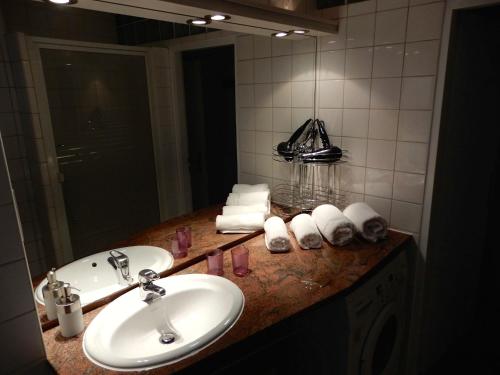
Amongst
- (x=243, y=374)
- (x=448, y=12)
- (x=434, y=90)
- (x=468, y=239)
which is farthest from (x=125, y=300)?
(x=468, y=239)

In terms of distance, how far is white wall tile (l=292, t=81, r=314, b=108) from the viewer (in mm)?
1880

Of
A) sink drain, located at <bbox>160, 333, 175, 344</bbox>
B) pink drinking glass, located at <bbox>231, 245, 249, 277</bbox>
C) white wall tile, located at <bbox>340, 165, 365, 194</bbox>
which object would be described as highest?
white wall tile, located at <bbox>340, 165, 365, 194</bbox>

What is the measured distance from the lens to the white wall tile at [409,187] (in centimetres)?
164

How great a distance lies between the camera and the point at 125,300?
1237 mm

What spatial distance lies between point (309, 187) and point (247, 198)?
37 cm

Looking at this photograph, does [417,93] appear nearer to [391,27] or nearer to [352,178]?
[391,27]

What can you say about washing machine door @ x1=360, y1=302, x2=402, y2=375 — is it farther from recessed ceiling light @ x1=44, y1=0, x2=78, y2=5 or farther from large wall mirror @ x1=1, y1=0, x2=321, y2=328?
recessed ceiling light @ x1=44, y1=0, x2=78, y2=5

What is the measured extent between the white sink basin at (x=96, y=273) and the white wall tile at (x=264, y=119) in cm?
93

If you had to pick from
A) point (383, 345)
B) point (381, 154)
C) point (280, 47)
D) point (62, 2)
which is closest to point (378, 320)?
point (383, 345)

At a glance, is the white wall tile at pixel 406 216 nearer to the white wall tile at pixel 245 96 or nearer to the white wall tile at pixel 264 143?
the white wall tile at pixel 264 143

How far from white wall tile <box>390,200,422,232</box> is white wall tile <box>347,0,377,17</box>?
884mm

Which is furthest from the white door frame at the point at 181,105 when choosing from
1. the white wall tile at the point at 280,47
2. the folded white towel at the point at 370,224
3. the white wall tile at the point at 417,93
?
the white wall tile at the point at 417,93

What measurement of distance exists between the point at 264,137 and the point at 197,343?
1268 millimetres

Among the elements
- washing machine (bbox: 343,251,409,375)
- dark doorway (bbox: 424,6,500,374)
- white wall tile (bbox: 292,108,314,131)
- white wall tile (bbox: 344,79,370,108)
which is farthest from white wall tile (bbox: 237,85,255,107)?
washing machine (bbox: 343,251,409,375)
